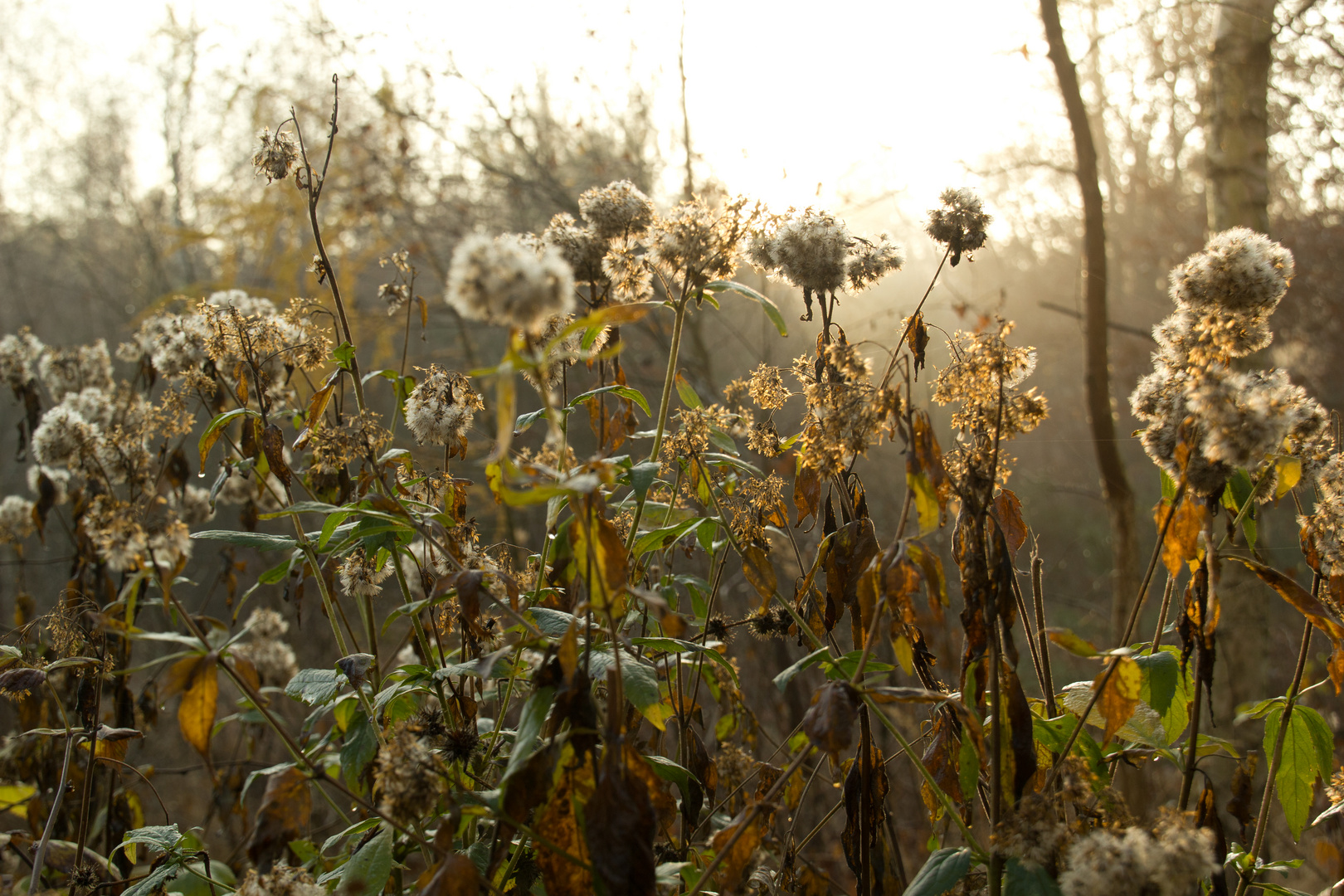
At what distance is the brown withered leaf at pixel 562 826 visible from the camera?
113 centimetres

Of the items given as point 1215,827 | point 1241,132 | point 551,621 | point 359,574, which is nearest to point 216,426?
point 359,574

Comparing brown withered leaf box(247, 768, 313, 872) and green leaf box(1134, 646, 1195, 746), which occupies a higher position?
green leaf box(1134, 646, 1195, 746)

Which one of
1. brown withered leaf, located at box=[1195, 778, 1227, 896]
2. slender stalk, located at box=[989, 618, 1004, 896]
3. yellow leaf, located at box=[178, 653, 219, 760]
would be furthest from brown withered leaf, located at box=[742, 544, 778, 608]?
yellow leaf, located at box=[178, 653, 219, 760]

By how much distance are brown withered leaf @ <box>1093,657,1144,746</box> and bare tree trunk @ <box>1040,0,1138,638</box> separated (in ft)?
8.41

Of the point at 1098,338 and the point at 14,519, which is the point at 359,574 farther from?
the point at 1098,338

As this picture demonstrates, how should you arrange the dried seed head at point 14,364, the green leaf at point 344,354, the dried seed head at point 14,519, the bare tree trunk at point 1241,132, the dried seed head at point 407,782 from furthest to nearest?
the bare tree trunk at point 1241,132, the dried seed head at point 14,519, the dried seed head at point 14,364, the green leaf at point 344,354, the dried seed head at point 407,782

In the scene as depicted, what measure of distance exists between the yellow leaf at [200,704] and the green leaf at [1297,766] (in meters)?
1.72

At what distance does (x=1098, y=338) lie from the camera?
363 cm

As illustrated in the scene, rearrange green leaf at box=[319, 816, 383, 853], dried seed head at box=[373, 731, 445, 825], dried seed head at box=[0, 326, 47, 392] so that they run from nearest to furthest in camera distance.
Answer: dried seed head at box=[373, 731, 445, 825] < green leaf at box=[319, 816, 383, 853] < dried seed head at box=[0, 326, 47, 392]

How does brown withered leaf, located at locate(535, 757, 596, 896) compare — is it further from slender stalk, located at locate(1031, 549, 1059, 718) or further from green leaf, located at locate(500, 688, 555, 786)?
slender stalk, located at locate(1031, 549, 1059, 718)

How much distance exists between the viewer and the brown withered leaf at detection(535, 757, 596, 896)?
3.71 ft

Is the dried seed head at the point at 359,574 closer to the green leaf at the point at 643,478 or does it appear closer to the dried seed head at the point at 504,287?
the green leaf at the point at 643,478

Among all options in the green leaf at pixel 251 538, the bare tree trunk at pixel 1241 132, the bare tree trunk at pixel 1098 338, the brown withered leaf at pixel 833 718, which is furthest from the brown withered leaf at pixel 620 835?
the bare tree trunk at pixel 1241 132

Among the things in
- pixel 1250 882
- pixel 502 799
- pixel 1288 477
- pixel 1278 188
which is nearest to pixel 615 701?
pixel 502 799
